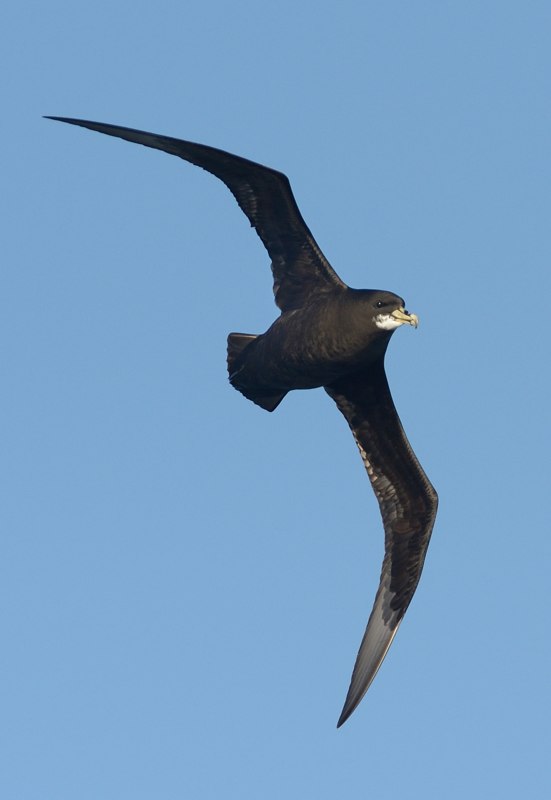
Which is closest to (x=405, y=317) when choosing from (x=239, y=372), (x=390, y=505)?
(x=239, y=372)

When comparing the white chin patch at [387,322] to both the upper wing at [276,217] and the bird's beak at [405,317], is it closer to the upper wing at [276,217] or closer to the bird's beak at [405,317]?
the bird's beak at [405,317]

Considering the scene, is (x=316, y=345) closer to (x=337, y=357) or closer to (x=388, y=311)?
(x=337, y=357)

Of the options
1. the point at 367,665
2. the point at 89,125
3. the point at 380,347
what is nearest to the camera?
the point at 89,125

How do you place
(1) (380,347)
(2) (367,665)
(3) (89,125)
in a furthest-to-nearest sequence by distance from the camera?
(2) (367,665) → (1) (380,347) → (3) (89,125)

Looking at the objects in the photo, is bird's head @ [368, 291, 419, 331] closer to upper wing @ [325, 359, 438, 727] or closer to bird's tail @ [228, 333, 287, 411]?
bird's tail @ [228, 333, 287, 411]

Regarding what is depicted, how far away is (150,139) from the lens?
57.4 feet

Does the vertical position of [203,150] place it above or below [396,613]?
above

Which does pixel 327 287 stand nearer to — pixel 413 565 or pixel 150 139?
pixel 150 139

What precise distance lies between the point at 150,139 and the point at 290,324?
283 cm

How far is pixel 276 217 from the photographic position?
1883 cm

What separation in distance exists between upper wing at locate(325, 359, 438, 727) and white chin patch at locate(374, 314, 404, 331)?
280 centimetres

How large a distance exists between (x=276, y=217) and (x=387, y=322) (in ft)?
7.32

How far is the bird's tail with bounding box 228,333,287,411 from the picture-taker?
19641mm

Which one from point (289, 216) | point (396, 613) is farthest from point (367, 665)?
point (289, 216)
